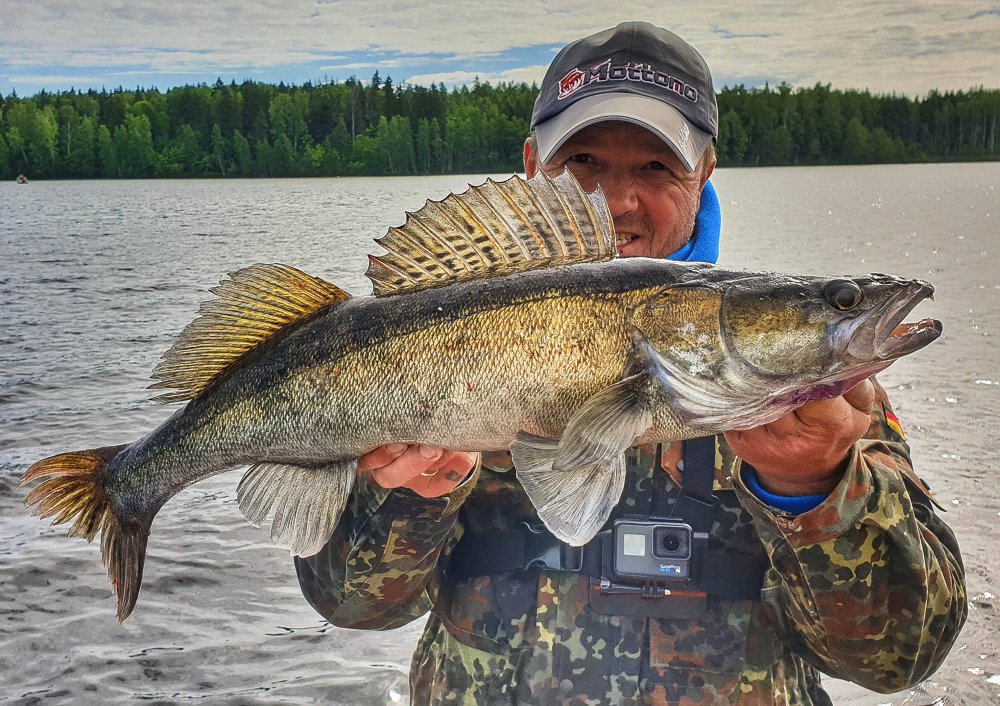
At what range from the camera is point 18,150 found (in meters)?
96.8

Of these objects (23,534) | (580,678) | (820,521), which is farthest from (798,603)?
(23,534)

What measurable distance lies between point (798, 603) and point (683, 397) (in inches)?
38.4

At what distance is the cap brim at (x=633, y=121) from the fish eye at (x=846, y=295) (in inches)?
51.0

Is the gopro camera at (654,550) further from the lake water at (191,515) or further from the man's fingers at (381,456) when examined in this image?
the lake water at (191,515)

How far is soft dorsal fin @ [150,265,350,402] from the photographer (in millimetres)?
2764

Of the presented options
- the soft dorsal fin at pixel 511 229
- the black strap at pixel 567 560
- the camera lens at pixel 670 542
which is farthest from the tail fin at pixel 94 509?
the camera lens at pixel 670 542

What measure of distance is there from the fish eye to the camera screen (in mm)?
1151

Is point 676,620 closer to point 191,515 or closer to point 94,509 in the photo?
point 94,509

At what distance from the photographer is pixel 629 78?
3549 mm

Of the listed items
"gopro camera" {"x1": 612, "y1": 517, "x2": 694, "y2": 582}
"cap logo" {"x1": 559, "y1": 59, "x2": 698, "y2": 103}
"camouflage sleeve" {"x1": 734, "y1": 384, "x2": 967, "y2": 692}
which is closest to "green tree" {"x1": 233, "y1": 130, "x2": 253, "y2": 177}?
"cap logo" {"x1": 559, "y1": 59, "x2": 698, "y2": 103}

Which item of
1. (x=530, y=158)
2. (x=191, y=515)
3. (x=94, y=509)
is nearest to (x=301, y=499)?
(x=94, y=509)

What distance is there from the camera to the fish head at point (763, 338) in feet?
7.28

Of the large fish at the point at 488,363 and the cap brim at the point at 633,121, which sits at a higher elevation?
the cap brim at the point at 633,121

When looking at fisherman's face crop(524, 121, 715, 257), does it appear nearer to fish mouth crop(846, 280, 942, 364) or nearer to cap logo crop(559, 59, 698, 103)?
cap logo crop(559, 59, 698, 103)
